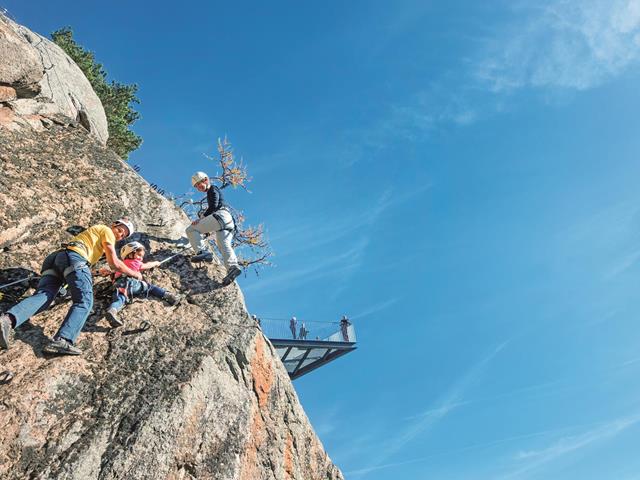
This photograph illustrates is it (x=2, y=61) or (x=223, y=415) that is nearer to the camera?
(x=223, y=415)

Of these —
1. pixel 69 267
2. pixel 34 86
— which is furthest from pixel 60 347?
pixel 34 86

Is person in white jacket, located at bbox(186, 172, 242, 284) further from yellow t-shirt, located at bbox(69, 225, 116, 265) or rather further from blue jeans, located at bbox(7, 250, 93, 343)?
blue jeans, located at bbox(7, 250, 93, 343)

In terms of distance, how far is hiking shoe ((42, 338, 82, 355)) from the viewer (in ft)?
22.4

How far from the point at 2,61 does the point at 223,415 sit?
937cm

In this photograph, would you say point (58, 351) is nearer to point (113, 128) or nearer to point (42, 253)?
point (42, 253)

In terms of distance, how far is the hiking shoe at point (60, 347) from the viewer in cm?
A: 681

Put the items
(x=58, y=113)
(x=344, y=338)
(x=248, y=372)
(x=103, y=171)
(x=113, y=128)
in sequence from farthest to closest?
1. (x=113, y=128)
2. (x=344, y=338)
3. (x=58, y=113)
4. (x=103, y=171)
5. (x=248, y=372)

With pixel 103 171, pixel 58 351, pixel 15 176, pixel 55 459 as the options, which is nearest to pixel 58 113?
pixel 103 171

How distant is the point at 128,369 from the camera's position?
727 centimetres

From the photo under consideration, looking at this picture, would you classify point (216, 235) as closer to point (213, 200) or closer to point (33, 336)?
point (213, 200)

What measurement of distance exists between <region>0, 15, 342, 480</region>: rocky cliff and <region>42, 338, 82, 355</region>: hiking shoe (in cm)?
13

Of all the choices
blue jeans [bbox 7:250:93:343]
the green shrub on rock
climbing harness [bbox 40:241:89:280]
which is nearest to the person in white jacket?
climbing harness [bbox 40:241:89:280]

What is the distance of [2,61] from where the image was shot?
37.0ft

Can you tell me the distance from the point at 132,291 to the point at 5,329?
7.05 feet
